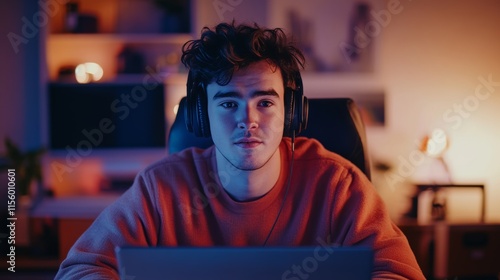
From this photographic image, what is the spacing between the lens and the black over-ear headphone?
1301 mm

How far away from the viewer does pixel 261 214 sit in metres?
1.28

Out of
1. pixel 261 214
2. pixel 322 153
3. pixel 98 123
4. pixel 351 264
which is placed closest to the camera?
pixel 351 264

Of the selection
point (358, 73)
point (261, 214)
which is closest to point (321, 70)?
A: point (358, 73)

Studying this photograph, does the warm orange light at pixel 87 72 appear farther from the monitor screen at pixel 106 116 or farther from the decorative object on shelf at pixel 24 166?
the decorative object on shelf at pixel 24 166

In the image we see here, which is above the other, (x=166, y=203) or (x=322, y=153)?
(x=322, y=153)

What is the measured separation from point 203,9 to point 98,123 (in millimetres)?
1025

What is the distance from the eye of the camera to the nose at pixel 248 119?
4.06ft

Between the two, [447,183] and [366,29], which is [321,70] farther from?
[447,183]

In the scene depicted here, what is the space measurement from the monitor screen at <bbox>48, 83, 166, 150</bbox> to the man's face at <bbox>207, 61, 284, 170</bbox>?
2.07 metres

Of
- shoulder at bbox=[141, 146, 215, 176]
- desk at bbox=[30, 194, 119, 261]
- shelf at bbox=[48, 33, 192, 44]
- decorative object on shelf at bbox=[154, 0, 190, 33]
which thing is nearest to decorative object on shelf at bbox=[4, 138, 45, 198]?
desk at bbox=[30, 194, 119, 261]

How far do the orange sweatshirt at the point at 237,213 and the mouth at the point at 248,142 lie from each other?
0.11 metres

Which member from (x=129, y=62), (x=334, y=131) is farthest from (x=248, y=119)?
(x=129, y=62)

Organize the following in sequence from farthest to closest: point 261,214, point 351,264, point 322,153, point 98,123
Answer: point 98,123
point 322,153
point 261,214
point 351,264

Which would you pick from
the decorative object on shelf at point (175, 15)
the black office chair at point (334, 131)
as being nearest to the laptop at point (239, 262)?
the black office chair at point (334, 131)
